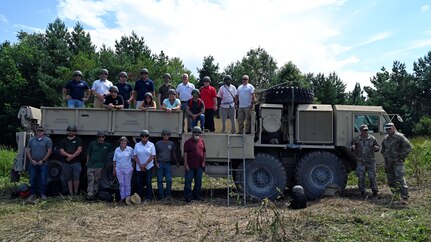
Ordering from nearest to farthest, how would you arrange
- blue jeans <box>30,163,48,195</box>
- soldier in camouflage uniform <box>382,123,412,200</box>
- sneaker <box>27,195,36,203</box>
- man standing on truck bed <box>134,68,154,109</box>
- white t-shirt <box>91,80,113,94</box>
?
sneaker <box>27,195,36,203</box>
soldier in camouflage uniform <box>382,123,412,200</box>
blue jeans <box>30,163,48,195</box>
white t-shirt <box>91,80,113,94</box>
man standing on truck bed <box>134,68,154,109</box>

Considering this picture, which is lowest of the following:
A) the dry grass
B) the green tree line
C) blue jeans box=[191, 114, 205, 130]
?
the dry grass

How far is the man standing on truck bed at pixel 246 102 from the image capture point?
11.1m

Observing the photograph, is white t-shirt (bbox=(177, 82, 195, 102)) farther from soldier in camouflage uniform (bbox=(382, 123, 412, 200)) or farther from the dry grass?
soldier in camouflage uniform (bbox=(382, 123, 412, 200))

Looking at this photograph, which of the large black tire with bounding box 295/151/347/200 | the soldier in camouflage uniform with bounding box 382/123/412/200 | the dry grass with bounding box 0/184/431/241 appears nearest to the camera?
the dry grass with bounding box 0/184/431/241

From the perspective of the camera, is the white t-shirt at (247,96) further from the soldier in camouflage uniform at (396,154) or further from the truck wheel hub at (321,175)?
the soldier in camouflage uniform at (396,154)

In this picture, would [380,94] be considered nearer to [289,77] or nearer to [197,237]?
[289,77]

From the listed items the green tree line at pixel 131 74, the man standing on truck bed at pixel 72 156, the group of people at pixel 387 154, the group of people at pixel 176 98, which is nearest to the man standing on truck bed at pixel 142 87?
the group of people at pixel 176 98

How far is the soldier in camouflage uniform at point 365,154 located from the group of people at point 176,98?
2826mm

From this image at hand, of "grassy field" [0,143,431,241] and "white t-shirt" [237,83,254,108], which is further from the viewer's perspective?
"white t-shirt" [237,83,254,108]

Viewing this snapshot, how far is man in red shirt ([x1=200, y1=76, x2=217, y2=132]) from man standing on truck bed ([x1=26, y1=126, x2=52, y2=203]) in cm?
406

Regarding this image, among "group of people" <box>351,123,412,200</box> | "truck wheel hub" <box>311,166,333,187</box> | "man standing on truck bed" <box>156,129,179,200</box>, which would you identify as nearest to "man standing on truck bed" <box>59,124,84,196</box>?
"man standing on truck bed" <box>156,129,179,200</box>

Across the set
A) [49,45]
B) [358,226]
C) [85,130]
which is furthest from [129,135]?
[49,45]

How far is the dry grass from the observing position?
6.94 m

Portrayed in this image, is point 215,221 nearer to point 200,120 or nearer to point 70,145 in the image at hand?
point 200,120
